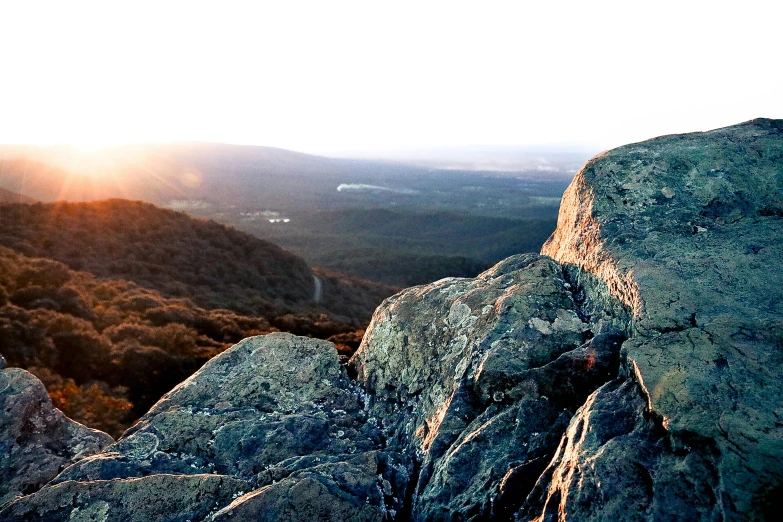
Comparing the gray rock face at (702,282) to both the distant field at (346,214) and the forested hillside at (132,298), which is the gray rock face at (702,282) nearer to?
the forested hillside at (132,298)

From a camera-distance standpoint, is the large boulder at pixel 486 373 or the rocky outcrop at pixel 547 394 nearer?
the rocky outcrop at pixel 547 394

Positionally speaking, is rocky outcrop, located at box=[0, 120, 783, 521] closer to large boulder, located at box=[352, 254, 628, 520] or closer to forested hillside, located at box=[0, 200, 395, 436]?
large boulder, located at box=[352, 254, 628, 520]

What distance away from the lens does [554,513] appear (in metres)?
3.34

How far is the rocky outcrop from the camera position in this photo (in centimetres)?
324

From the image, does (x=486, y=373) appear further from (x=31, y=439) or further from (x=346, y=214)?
(x=346, y=214)

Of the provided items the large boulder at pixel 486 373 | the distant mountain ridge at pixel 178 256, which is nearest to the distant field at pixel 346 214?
the distant mountain ridge at pixel 178 256

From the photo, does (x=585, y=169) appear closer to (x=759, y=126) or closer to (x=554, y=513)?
(x=759, y=126)

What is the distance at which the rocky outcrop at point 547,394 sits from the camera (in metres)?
3.24

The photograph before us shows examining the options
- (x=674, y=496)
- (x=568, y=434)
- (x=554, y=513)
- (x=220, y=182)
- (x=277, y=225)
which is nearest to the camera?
(x=674, y=496)

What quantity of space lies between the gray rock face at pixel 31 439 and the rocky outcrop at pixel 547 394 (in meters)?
0.12

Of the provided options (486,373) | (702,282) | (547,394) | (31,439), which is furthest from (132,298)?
(702,282)

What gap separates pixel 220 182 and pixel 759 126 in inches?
7819

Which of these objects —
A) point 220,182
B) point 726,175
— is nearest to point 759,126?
point 726,175

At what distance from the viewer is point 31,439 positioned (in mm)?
5941
